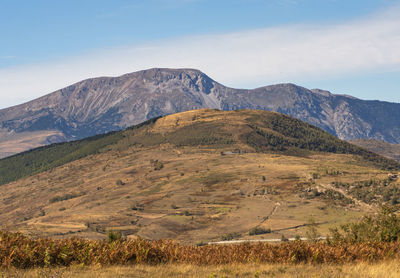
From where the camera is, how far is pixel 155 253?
25266mm

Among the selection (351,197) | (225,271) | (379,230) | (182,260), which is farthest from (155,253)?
(351,197)

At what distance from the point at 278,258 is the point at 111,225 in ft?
551

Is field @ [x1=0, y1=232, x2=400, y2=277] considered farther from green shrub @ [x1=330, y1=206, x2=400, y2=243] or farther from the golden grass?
green shrub @ [x1=330, y1=206, x2=400, y2=243]

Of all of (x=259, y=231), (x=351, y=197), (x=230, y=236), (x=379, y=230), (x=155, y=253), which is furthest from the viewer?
(x=351, y=197)

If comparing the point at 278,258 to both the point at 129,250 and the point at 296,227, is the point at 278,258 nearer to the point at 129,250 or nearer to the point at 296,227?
the point at 129,250

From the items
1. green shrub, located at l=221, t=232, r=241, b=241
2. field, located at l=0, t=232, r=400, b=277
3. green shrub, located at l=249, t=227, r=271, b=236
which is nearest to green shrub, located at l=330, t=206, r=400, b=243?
field, located at l=0, t=232, r=400, b=277

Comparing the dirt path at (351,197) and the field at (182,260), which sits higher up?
the field at (182,260)

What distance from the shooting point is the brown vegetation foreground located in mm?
22438

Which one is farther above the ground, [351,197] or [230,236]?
[351,197]

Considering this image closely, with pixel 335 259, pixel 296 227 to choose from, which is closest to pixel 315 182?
pixel 296 227

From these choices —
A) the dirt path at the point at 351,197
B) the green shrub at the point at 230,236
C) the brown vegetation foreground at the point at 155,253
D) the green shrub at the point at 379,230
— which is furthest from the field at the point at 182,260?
the dirt path at the point at 351,197

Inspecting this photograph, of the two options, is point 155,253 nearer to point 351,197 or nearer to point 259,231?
point 259,231

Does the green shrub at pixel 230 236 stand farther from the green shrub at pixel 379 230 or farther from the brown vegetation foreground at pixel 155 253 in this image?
the brown vegetation foreground at pixel 155 253

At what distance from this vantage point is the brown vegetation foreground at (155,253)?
73.6 ft
